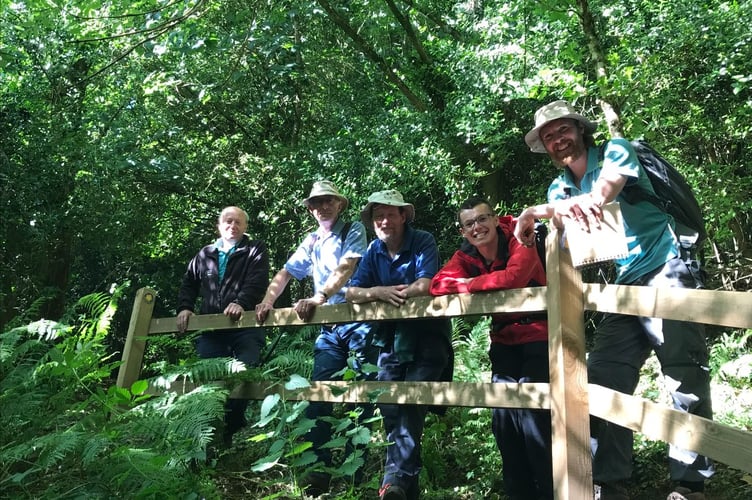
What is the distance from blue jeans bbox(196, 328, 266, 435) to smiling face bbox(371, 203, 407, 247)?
55.1 inches

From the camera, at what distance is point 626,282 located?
3324 mm

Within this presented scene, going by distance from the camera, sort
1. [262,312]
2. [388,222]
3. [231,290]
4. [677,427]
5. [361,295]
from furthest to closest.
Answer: [231,290] < [262,312] < [388,222] < [361,295] < [677,427]

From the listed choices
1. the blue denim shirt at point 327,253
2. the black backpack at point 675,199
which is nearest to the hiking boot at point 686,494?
the black backpack at point 675,199

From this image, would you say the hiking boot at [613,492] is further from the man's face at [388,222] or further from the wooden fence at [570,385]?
the man's face at [388,222]

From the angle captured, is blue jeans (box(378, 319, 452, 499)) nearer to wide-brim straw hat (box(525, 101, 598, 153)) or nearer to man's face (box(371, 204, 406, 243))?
man's face (box(371, 204, 406, 243))

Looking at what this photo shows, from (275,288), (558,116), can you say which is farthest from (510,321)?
(275,288)

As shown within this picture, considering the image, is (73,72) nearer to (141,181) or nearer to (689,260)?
(141,181)

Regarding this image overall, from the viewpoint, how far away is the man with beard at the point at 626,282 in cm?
300

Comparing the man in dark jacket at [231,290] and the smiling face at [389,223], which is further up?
the smiling face at [389,223]

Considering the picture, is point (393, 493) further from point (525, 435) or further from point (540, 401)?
point (540, 401)

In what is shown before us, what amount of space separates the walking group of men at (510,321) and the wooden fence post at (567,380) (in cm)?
29

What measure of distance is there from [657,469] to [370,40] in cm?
790

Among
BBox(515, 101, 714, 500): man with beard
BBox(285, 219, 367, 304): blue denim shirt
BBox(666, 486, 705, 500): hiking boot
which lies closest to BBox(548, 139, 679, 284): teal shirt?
BBox(515, 101, 714, 500): man with beard

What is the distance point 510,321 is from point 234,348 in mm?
2297
